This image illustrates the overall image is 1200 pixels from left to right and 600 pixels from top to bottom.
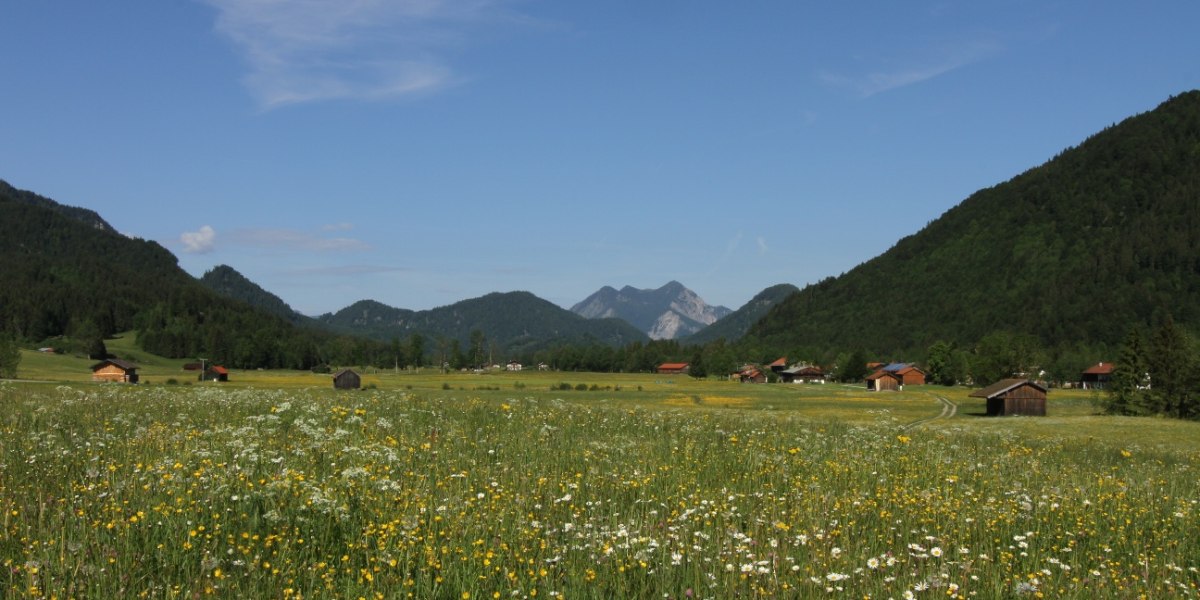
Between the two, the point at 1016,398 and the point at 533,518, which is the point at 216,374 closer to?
the point at 1016,398

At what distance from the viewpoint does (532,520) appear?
866cm

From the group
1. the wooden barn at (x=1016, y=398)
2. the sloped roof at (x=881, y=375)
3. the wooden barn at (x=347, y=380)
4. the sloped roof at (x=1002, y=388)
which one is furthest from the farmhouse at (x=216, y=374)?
the wooden barn at (x=1016, y=398)

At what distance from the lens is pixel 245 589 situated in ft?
20.7

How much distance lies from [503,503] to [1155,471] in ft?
59.6

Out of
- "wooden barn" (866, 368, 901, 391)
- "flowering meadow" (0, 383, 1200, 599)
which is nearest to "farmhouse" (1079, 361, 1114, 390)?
"wooden barn" (866, 368, 901, 391)

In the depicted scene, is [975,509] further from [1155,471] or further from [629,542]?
[1155,471]

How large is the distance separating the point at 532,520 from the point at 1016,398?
88.3 m

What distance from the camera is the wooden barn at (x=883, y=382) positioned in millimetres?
147125

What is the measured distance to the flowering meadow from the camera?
674 cm

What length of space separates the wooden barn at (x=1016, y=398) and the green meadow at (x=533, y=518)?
74.9 meters

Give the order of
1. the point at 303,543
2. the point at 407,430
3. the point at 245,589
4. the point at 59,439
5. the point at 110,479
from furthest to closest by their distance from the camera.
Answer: the point at 407,430, the point at 59,439, the point at 110,479, the point at 303,543, the point at 245,589

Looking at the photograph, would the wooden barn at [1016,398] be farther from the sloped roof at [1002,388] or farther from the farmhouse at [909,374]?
the farmhouse at [909,374]

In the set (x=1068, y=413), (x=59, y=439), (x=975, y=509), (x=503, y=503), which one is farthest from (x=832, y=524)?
(x=1068, y=413)

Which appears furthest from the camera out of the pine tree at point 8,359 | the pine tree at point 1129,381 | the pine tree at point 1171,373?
the pine tree at point 8,359
